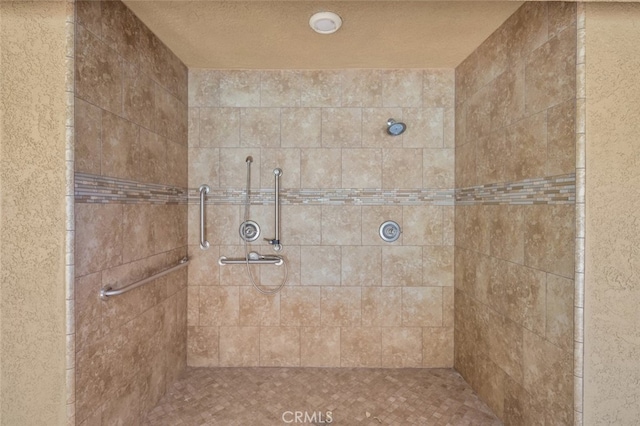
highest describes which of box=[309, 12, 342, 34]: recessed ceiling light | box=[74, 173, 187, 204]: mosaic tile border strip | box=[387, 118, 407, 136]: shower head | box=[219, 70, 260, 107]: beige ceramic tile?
box=[309, 12, 342, 34]: recessed ceiling light

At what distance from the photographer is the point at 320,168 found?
2.24m

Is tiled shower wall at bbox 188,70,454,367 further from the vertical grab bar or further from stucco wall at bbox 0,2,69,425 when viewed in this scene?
stucco wall at bbox 0,2,69,425

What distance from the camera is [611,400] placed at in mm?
1224

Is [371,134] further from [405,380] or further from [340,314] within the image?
[405,380]

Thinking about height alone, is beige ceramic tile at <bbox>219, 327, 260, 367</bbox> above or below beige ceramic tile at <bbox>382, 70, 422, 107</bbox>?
below

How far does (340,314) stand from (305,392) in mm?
570

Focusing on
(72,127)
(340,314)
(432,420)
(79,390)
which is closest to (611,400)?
(432,420)

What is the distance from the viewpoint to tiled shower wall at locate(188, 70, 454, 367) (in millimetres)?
2236

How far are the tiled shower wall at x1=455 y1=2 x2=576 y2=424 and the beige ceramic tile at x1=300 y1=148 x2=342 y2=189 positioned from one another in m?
0.91

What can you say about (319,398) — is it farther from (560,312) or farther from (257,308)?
(560,312)

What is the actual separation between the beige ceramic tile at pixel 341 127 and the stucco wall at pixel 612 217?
4.31 feet

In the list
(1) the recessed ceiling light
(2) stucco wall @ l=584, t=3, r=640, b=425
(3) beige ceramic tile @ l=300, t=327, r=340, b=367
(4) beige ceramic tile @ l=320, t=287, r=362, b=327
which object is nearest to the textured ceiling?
(1) the recessed ceiling light

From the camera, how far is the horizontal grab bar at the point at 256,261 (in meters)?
2.19

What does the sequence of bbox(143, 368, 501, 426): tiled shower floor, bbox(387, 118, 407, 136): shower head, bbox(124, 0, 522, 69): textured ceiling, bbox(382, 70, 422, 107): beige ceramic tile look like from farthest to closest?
bbox(382, 70, 422, 107): beige ceramic tile → bbox(387, 118, 407, 136): shower head → bbox(143, 368, 501, 426): tiled shower floor → bbox(124, 0, 522, 69): textured ceiling
